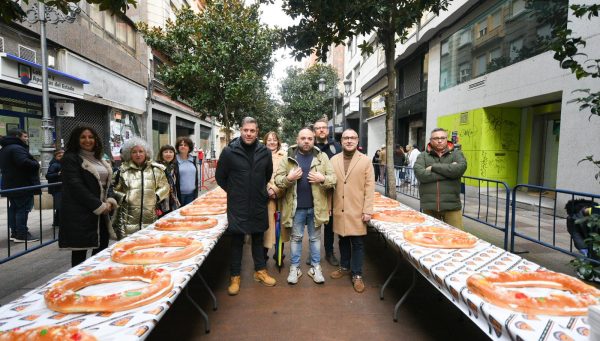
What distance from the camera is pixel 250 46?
44.3ft

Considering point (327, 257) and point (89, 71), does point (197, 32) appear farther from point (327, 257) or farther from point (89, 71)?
point (327, 257)

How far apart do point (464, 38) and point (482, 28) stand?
1.03 m

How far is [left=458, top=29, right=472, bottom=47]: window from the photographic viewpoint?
39.3 feet

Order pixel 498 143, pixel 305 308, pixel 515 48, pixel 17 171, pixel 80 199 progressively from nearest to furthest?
pixel 80 199
pixel 305 308
pixel 17 171
pixel 515 48
pixel 498 143

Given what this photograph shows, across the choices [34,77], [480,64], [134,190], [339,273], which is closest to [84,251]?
[134,190]

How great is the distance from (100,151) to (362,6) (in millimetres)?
4827

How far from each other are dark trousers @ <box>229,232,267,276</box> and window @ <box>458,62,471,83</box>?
11.0 metres

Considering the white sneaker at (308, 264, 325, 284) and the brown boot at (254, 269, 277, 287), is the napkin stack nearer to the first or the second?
the white sneaker at (308, 264, 325, 284)

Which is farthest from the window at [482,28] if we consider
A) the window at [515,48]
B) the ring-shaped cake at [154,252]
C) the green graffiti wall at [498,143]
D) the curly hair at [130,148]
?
the ring-shaped cake at [154,252]

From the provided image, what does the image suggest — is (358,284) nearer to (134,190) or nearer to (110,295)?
(110,295)

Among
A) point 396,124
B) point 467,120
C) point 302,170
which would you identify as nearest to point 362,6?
point 302,170

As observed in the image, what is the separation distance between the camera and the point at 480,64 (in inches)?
448

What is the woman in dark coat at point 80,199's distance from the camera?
335 cm

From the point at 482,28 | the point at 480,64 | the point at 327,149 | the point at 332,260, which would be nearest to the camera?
the point at 332,260
